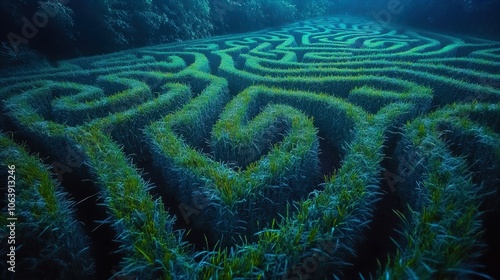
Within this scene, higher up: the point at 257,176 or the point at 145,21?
the point at 145,21

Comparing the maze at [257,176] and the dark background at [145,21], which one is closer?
the maze at [257,176]

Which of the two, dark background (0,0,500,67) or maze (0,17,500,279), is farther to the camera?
dark background (0,0,500,67)

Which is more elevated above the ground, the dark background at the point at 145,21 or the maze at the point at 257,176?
the dark background at the point at 145,21

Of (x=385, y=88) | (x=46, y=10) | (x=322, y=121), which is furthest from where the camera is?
(x=46, y=10)

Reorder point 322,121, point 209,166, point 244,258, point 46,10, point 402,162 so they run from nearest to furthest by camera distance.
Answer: point 244,258, point 209,166, point 402,162, point 322,121, point 46,10

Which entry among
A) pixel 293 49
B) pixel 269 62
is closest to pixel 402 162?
pixel 269 62

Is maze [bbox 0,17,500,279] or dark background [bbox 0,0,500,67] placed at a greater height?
dark background [bbox 0,0,500,67]

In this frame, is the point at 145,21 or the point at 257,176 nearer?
the point at 257,176

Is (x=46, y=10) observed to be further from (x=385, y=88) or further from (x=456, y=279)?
(x=456, y=279)
